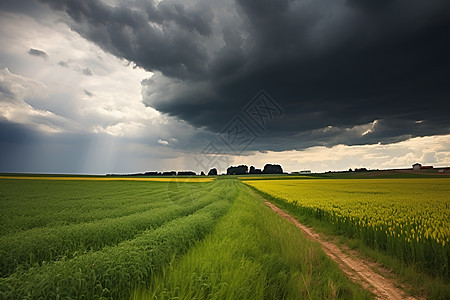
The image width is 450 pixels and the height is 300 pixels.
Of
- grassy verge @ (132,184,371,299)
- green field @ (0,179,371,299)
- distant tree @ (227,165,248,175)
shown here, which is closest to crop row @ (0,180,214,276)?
green field @ (0,179,371,299)

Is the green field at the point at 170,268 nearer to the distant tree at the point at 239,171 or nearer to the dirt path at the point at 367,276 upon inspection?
the dirt path at the point at 367,276

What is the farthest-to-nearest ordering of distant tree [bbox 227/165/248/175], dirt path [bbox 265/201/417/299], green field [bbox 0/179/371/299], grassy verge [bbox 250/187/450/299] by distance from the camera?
distant tree [bbox 227/165/248/175] < dirt path [bbox 265/201/417/299] < grassy verge [bbox 250/187/450/299] < green field [bbox 0/179/371/299]

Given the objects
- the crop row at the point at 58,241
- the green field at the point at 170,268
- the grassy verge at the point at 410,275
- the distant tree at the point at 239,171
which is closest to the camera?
the green field at the point at 170,268

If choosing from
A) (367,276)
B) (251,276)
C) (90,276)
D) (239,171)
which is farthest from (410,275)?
(239,171)

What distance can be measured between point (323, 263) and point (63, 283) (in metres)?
6.36

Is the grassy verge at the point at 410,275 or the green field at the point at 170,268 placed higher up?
the green field at the point at 170,268

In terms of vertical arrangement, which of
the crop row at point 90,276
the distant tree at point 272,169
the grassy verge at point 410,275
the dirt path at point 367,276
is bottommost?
the dirt path at point 367,276

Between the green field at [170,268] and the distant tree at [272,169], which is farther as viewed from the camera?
the distant tree at [272,169]

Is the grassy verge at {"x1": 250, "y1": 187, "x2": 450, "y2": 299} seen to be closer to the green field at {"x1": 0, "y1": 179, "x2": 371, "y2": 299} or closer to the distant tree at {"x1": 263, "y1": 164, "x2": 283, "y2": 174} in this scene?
the green field at {"x1": 0, "y1": 179, "x2": 371, "y2": 299}

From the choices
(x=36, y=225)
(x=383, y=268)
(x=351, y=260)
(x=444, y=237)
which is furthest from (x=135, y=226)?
(x=444, y=237)

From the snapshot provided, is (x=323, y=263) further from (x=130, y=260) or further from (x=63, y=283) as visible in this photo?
(x=63, y=283)

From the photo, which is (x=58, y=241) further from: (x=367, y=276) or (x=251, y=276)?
(x=367, y=276)

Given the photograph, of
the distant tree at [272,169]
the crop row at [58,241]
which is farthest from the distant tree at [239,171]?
the crop row at [58,241]

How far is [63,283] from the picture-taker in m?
3.57
